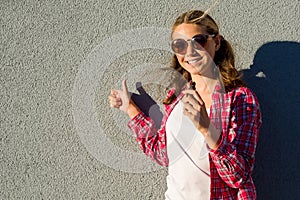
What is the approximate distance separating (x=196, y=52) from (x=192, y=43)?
37 mm

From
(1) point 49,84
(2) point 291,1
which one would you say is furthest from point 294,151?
(1) point 49,84

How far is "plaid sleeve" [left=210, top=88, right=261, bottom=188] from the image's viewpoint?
1276 mm

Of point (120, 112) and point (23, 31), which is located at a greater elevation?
point (23, 31)

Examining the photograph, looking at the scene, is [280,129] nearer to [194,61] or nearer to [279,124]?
[279,124]

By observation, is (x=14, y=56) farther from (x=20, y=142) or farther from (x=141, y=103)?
(x=141, y=103)

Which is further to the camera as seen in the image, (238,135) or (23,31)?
(23,31)

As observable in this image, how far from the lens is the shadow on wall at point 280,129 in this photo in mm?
1712

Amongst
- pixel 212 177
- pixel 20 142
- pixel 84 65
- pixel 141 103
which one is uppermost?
pixel 84 65

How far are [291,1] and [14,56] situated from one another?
1.24m

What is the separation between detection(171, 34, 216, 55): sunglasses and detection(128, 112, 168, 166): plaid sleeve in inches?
13.4

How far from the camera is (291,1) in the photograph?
173 centimetres

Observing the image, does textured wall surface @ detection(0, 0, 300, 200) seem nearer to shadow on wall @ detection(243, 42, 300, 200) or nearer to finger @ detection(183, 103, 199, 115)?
shadow on wall @ detection(243, 42, 300, 200)

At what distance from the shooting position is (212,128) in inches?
49.0

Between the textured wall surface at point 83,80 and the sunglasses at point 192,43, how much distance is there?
0.28m
